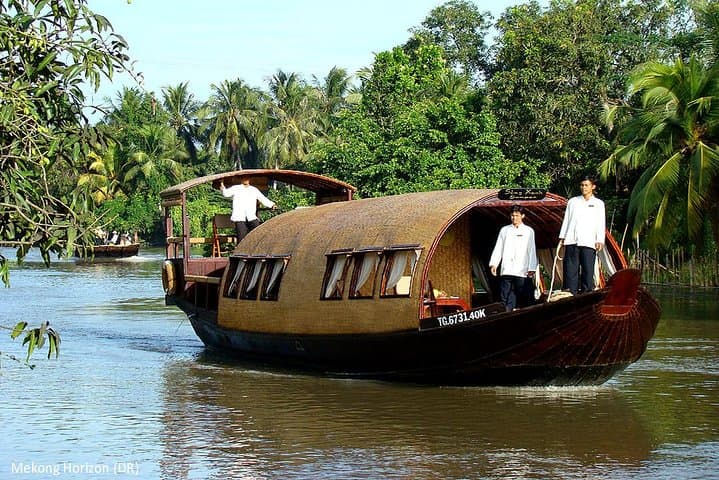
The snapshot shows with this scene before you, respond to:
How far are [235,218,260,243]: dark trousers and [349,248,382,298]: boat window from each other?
379 cm

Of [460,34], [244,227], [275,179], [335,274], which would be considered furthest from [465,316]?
[460,34]

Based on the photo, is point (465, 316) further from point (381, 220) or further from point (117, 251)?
point (117, 251)

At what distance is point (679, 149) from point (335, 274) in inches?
471

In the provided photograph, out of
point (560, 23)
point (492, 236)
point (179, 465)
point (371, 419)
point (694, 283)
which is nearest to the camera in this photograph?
point (179, 465)

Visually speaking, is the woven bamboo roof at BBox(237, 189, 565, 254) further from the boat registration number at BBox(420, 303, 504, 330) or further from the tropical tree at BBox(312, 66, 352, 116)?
the tropical tree at BBox(312, 66, 352, 116)

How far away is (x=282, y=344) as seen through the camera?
12.9 m

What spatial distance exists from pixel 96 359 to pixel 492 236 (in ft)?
18.5

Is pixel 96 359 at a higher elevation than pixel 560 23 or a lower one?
lower

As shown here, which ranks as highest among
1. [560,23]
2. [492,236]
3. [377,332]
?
[560,23]

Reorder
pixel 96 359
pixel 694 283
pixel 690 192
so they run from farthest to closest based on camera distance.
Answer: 1. pixel 694 283
2. pixel 690 192
3. pixel 96 359

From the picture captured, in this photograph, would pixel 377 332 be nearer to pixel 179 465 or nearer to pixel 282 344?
pixel 282 344

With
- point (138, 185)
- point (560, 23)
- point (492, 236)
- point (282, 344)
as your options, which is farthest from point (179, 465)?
point (138, 185)

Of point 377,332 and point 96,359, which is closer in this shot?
point 377,332

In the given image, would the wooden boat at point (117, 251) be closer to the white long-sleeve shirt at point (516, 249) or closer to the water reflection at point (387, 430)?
the water reflection at point (387, 430)
